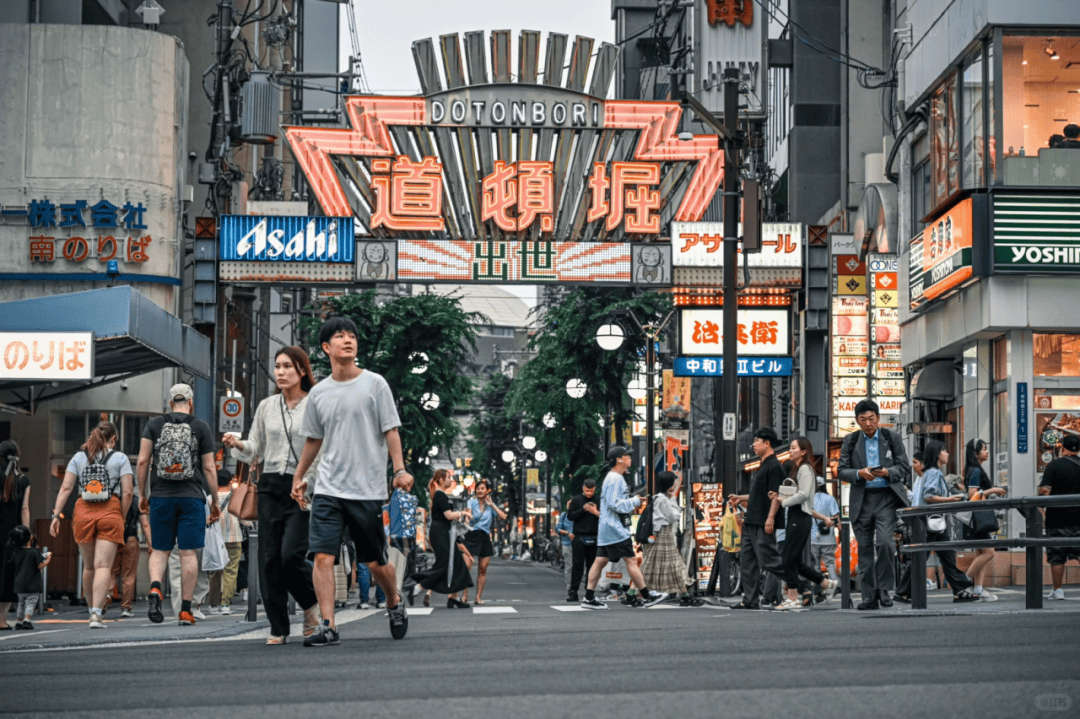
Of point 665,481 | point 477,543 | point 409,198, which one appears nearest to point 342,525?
point 665,481

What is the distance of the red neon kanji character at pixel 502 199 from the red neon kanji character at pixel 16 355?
15845 mm

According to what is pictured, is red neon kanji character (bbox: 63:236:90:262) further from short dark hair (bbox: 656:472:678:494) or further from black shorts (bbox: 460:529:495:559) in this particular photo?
short dark hair (bbox: 656:472:678:494)

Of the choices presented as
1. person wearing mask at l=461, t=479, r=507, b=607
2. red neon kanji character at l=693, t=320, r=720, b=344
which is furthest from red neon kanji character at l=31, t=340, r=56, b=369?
red neon kanji character at l=693, t=320, r=720, b=344

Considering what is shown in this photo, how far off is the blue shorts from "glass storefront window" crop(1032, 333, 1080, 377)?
44.0 ft

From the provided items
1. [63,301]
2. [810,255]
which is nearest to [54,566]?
[63,301]

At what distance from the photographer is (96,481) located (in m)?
14.9

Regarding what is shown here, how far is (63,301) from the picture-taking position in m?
19.3

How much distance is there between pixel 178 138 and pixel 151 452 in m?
16.9

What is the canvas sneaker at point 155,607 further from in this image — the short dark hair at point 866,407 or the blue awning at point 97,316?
the short dark hair at point 866,407

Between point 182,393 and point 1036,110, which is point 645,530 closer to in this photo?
point 1036,110

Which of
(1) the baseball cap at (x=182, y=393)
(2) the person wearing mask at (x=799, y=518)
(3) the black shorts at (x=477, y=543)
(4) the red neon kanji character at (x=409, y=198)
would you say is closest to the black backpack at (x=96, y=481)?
(1) the baseball cap at (x=182, y=393)

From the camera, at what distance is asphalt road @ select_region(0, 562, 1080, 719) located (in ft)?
19.2

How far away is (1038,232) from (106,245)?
15.8 meters

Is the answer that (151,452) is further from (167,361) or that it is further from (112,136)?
(112,136)
